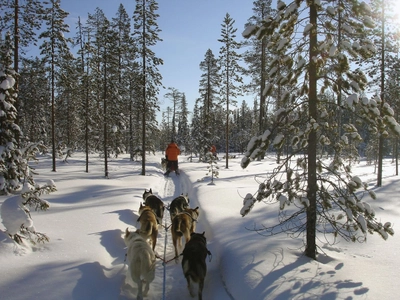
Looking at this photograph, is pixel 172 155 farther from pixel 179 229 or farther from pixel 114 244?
pixel 179 229

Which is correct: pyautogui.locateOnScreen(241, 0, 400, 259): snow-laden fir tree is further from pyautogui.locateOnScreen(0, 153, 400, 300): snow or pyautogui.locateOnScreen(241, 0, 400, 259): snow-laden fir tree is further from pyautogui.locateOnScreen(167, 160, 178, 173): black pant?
pyautogui.locateOnScreen(167, 160, 178, 173): black pant

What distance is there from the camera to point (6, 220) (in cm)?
530

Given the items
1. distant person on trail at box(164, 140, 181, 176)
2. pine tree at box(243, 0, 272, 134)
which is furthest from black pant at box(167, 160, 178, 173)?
pine tree at box(243, 0, 272, 134)

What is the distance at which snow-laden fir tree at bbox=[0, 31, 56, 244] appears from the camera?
5.41 m

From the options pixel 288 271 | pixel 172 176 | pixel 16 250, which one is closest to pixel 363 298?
pixel 288 271

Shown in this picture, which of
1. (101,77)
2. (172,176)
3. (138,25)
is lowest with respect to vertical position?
(172,176)

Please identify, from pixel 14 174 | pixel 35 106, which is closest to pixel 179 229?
pixel 14 174

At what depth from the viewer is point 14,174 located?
10336mm

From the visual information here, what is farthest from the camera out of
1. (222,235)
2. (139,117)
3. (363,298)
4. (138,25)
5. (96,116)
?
(139,117)

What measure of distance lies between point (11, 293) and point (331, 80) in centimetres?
663

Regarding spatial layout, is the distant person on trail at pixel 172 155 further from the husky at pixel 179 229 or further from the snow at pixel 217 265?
the husky at pixel 179 229

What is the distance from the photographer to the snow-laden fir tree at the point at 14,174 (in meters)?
5.41

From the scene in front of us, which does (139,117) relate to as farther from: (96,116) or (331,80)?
(331,80)

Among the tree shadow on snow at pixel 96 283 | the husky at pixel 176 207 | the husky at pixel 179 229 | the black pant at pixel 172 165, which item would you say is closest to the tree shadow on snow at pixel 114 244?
the tree shadow on snow at pixel 96 283
